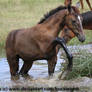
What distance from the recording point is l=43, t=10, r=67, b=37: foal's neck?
28.3 ft

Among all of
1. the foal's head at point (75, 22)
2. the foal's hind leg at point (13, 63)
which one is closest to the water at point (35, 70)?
the foal's hind leg at point (13, 63)

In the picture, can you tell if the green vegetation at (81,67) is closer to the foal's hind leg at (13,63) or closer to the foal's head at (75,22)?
the foal's head at (75,22)

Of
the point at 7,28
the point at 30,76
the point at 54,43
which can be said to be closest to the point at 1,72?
the point at 30,76

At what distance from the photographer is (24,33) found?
29.8ft

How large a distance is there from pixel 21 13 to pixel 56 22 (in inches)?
420

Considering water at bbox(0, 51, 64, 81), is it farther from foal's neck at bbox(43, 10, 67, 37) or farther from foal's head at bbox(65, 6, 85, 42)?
foal's head at bbox(65, 6, 85, 42)

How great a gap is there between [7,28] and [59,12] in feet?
25.4

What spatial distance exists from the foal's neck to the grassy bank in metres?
4.94

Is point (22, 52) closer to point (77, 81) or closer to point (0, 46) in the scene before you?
point (77, 81)

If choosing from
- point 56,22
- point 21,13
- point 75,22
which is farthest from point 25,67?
point 21,13

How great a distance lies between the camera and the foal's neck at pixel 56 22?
28.3 feet

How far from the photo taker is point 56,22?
870cm

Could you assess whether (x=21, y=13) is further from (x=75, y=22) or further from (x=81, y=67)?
(x=75, y=22)

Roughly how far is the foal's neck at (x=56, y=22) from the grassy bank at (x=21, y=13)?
4942 mm
